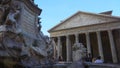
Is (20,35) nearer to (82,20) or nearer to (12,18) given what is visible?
(12,18)

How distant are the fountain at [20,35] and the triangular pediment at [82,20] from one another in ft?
69.4

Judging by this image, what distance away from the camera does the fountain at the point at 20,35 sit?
424 cm

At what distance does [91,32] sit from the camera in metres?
27.0

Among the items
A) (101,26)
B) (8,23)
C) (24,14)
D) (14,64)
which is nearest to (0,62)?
(14,64)

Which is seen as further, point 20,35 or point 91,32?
point 91,32

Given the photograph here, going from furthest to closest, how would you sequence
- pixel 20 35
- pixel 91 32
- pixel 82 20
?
pixel 82 20 < pixel 91 32 < pixel 20 35

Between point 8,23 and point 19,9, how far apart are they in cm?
104

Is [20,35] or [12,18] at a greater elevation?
[12,18]

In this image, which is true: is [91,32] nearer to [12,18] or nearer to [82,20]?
[82,20]

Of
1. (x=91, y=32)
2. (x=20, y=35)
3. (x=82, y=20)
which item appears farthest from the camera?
(x=82, y=20)

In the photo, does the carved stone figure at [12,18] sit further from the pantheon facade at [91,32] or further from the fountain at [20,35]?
the pantheon facade at [91,32]

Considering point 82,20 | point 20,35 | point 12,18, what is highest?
point 82,20

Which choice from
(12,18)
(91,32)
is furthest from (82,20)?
(12,18)

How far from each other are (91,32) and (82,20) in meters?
3.34
